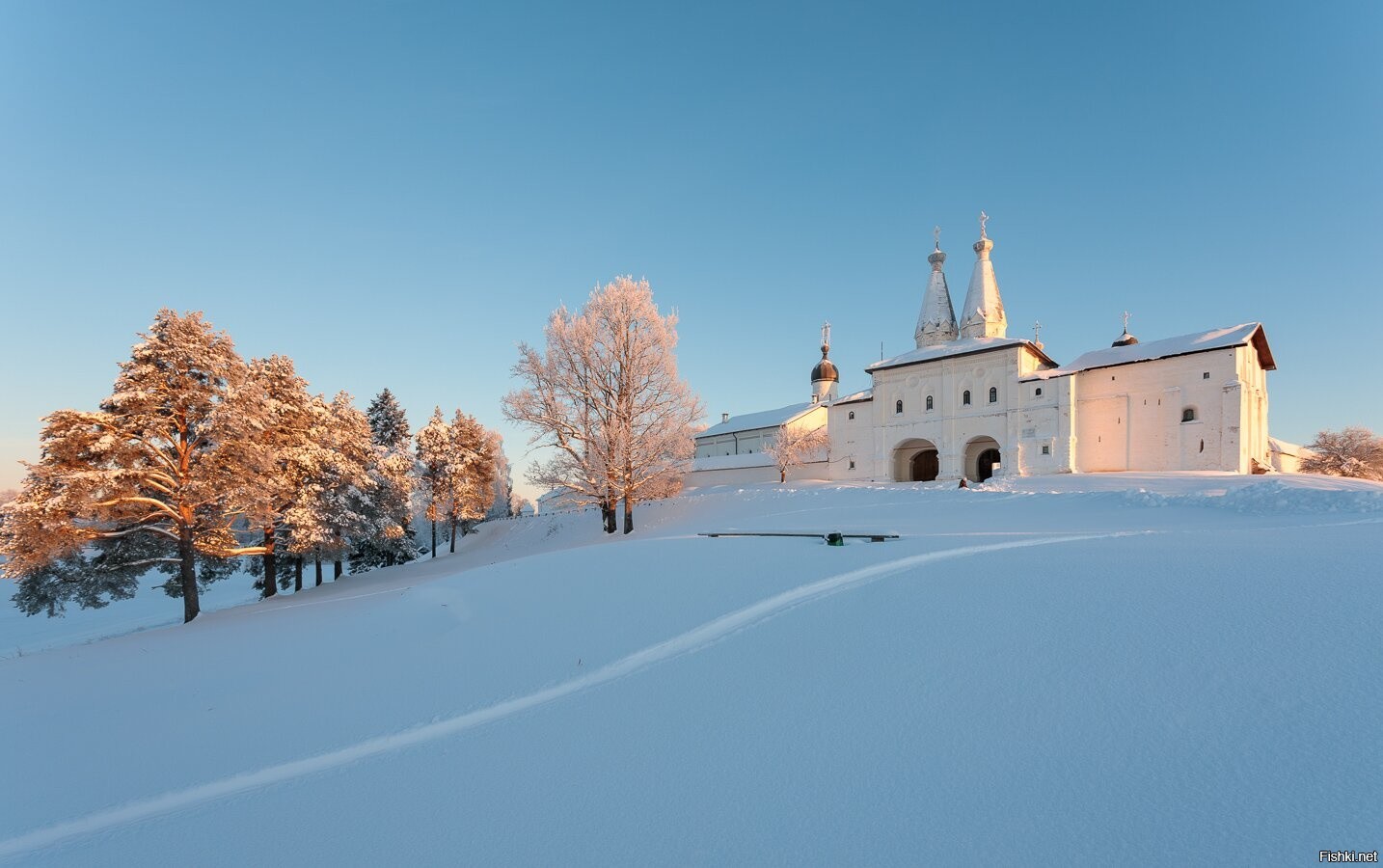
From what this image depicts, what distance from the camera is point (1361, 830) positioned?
97.7 inches

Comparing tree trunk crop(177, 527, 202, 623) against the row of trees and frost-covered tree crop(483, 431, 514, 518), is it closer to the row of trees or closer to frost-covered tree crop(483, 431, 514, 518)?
the row of trees

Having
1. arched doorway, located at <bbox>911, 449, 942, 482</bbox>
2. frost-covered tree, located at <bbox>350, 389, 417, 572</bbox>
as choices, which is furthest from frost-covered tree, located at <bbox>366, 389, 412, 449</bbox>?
arched doorway, located at <bbox>911, 449, 942, 482</bbox>

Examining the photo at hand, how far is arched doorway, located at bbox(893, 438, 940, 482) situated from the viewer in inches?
1587

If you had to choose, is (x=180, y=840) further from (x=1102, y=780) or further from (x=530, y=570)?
(x=530, y=570)

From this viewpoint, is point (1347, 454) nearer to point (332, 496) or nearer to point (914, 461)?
point (914, 461)

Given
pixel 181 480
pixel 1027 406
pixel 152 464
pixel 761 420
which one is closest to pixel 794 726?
pixel 181 480

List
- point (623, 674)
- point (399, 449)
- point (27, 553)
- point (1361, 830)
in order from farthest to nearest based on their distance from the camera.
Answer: point (399, 449), point (27, 553), point (623, 674), point (1361, 830)

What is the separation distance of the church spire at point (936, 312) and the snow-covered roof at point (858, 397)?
5.51 m

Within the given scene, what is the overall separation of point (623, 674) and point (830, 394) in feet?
185

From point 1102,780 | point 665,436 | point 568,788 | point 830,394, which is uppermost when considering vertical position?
point 830,394

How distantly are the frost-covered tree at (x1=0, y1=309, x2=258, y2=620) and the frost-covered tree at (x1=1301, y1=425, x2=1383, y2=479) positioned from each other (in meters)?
64.8

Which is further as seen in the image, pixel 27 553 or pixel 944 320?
pixel 944 320

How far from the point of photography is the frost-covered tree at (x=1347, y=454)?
40.6 metres

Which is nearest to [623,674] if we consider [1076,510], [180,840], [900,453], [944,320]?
[180,840]
